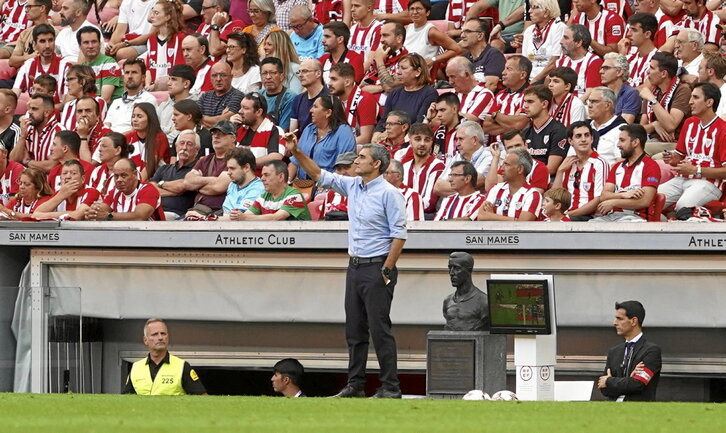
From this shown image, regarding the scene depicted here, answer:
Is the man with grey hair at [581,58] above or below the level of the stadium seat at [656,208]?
above

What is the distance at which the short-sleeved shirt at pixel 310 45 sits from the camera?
666 inches

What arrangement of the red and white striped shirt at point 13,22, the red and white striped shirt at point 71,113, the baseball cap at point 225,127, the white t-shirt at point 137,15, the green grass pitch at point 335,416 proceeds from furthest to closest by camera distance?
the red and white striped shirt at point 13,22 < the white t-shirt at point 137,15 < the red and white striped shirt at point 71,113 < the baseball cap at point 225,127 < the green grass pitch at point 335,416

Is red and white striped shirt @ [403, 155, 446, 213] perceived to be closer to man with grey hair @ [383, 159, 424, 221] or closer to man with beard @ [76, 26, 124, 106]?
man with grey hair @ [383, 159, 424, 221]

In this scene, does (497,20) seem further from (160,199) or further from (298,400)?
(298,400)

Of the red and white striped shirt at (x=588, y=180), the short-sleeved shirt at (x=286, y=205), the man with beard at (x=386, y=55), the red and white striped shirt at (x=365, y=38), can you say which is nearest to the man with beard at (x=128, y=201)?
the short-sleeved shirt at (x=286, y=205)

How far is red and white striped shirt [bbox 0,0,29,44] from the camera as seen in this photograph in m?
20.2

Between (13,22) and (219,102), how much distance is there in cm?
595

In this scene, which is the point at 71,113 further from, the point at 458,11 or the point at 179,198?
the point at 458,11

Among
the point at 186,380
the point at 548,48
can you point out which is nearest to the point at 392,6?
the point at 548,48

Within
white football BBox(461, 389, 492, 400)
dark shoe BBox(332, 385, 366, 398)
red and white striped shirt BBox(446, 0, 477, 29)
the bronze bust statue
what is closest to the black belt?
the bronze bust statue

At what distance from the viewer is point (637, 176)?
1252cm

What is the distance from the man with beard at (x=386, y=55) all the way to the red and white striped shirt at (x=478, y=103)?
112 cm

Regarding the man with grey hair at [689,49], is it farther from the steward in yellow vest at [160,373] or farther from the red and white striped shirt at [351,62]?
the steward in yellow vest at [160,373]

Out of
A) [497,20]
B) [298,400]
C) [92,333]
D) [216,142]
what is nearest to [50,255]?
[92,333]
